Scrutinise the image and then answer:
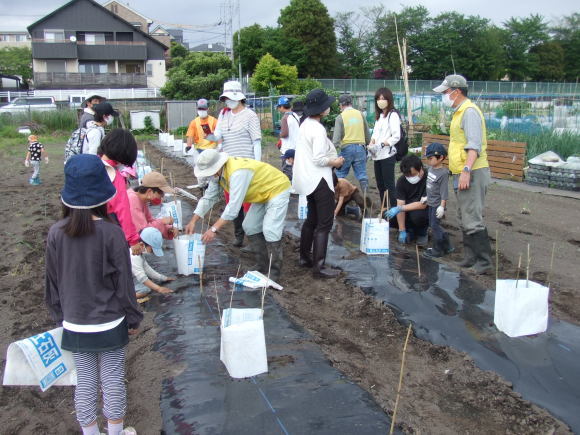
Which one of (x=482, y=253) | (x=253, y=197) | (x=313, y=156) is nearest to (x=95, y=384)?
(x=253, y=197)

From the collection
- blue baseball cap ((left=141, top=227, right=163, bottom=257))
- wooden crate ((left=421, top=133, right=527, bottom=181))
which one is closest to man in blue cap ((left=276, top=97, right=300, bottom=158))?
blue baseball cap ((left=141, top=227, right=163, bottom=257))

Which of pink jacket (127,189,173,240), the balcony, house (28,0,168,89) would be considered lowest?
pink jacket (127,189,173,240)

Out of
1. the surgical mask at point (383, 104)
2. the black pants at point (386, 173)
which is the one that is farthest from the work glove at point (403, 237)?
the surgical mask at point (383, 104)

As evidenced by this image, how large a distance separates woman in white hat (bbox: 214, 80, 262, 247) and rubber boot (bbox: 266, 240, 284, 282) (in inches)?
45.2

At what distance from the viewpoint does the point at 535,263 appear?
5.15m

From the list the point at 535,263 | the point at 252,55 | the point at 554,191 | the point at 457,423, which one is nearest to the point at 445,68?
the point at 252,55

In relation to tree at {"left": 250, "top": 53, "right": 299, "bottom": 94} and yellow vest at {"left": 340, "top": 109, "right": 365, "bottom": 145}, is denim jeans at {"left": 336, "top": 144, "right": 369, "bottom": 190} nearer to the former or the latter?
yellow vest at {"left": 340, "top": 109, "right": 365, "bottom": 145}

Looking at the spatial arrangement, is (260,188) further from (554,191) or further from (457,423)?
(554,191)

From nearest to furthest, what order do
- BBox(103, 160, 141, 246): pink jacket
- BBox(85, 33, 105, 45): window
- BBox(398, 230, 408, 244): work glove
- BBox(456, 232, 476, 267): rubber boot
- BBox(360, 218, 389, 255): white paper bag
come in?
BBox(103, 160, 141, 246): pink jacket
BBox(456, 232, 476, 267): rubber boot
BBox(360, 218, 389, 255): white paper bag
BBox(398, 230, 408, 244): work glove
BBox(85, 33, 105, 45): window

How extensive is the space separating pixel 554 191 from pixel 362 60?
4278cm

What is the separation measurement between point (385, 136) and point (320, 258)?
83.2 inches

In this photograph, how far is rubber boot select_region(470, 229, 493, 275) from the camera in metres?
4.61

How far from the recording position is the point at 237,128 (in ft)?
18.1

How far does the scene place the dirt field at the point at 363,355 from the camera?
2.67 m
